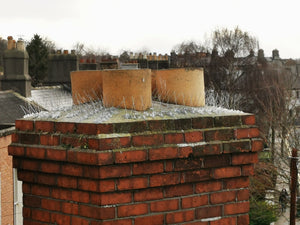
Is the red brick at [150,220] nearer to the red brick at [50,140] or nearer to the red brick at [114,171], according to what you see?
the red brick at [114,171]

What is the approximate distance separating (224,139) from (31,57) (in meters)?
47.4

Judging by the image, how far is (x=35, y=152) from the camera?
8.80 ft

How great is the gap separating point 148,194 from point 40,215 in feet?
2.59

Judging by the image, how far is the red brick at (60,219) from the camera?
2.62 metres

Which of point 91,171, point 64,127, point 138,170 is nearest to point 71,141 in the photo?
point 64,127

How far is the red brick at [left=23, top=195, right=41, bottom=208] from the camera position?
277 cm

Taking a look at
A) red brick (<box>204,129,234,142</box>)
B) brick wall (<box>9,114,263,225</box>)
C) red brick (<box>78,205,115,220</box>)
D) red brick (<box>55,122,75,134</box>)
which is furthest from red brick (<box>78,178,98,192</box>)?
red brick (<box>204,129,234,142</box>)

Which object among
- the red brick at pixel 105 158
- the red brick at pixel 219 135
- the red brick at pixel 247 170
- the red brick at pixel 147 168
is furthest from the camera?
the red brick at pixel 247 170

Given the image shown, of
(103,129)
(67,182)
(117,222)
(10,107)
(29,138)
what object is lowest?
(10,107)

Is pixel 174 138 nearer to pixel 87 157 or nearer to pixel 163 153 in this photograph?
pixel 163 153

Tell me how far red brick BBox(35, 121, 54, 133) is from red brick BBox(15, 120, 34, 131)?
0.05 metres

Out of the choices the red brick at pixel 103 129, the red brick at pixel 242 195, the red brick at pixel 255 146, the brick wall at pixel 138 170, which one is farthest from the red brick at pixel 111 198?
the red brick at pixel 255 146

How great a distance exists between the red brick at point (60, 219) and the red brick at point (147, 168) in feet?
1.83

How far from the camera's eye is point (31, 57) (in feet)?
156
